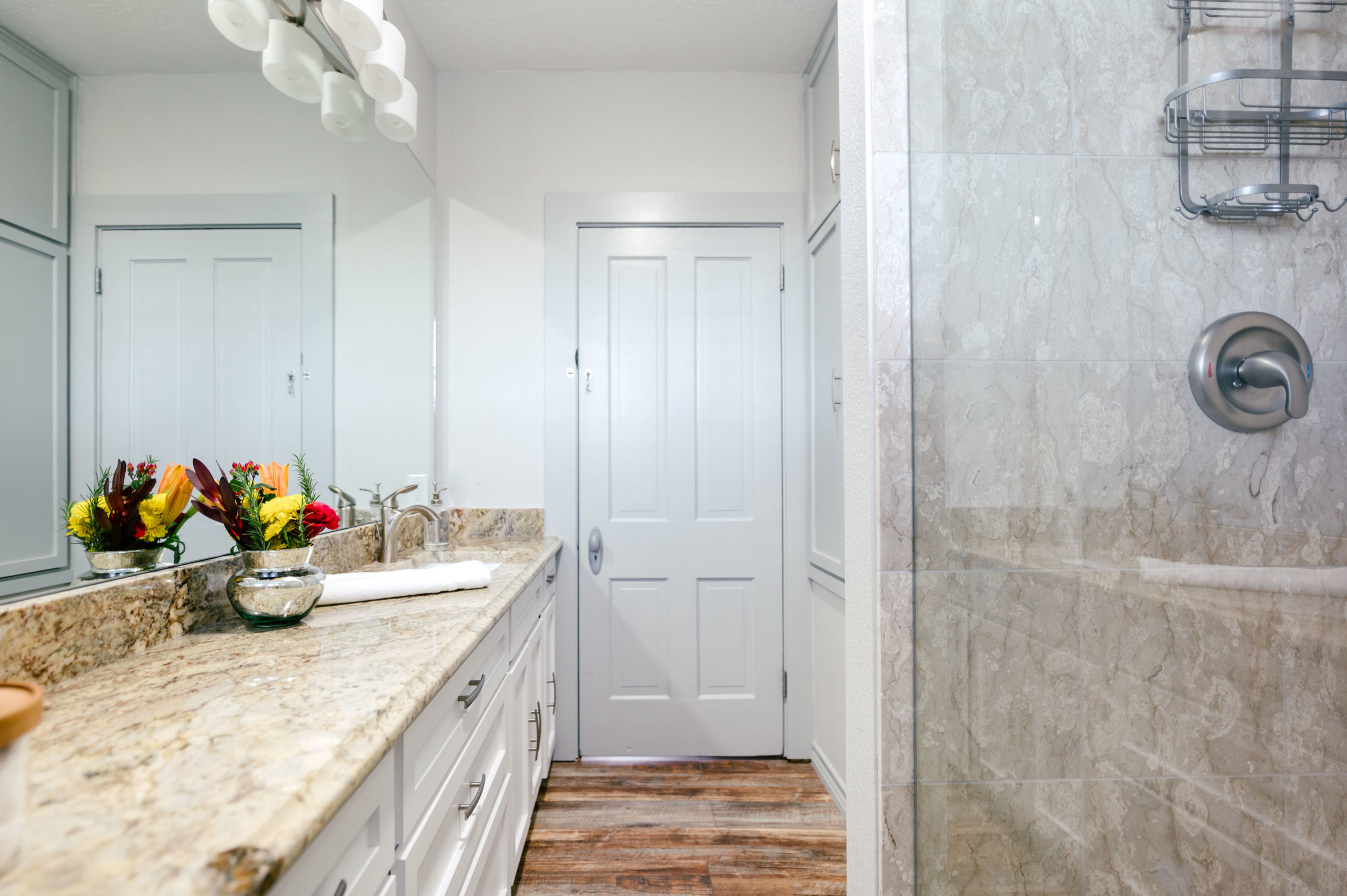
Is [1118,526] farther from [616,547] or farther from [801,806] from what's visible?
[616,547]

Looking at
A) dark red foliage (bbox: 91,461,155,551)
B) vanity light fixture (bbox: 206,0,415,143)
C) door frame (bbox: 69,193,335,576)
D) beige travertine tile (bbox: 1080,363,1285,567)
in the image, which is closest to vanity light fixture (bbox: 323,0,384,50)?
vanity light fixture (bbox: 206,0,415,143)

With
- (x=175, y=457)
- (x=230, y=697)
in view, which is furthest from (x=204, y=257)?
(x=230, y=697)

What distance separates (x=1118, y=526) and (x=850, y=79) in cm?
84

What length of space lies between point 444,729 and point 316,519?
47 cm

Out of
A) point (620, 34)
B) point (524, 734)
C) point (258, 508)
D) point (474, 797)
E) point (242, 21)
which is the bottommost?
point (524, 734)

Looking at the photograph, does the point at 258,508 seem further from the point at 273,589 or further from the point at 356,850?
the point at 356,850

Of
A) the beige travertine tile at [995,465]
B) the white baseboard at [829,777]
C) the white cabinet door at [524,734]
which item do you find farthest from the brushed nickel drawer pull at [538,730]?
the beige travertine tile at [995,465]

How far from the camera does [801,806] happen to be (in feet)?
6.87

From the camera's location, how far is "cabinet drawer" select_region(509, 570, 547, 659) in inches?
60.0

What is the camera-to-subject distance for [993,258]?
85 cm

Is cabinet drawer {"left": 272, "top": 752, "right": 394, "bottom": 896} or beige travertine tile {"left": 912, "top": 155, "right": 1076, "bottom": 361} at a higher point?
beige travertine tile {"left": 912, "top": 155, "right": 1076, "bottom": 361}

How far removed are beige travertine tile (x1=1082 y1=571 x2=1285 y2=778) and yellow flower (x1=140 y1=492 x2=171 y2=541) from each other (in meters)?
1.29

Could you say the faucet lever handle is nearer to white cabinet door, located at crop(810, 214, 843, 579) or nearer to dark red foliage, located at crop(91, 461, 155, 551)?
dark red foliage, located at crop(91, 461, 155, 551)

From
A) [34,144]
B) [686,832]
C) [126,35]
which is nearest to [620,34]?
[126,35]
